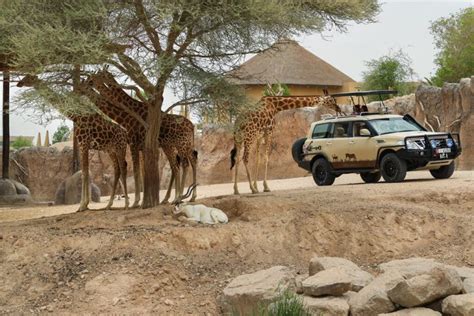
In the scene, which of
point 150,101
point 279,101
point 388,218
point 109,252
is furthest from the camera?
point 279,101

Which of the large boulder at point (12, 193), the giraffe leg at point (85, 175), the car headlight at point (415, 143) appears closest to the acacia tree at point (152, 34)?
the giraffe leg at point (85, 175)

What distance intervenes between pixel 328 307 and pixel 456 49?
30593 mm

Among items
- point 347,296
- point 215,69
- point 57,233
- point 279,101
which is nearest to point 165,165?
point 279,101

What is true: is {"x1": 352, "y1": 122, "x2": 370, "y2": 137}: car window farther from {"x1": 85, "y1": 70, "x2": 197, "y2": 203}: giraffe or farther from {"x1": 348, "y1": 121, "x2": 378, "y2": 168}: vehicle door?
{"x1": 85, "y1": 70, "x2": 197, "y2": 203}: giraffe

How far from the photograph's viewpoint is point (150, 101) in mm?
11875

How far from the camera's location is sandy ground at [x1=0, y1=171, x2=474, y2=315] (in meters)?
9.09

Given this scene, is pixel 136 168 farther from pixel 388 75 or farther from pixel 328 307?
pixel 388 75

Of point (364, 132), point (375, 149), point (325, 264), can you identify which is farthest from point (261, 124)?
point (325, 264)

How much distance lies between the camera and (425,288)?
7320 mm

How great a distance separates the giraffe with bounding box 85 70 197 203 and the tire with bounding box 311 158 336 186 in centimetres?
364

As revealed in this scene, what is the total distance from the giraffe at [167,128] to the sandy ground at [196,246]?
1740 mm

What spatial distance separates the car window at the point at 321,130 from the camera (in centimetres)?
1636

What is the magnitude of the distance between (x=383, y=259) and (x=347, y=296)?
2.35 meters

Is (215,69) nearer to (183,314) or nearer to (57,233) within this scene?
(57,233)
